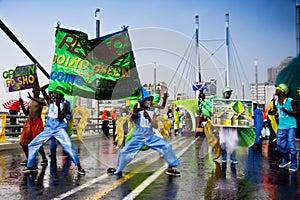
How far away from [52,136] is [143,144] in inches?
71.3

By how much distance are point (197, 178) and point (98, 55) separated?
17.8 ft

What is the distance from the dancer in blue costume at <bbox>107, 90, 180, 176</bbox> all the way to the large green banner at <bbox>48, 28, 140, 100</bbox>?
310cm

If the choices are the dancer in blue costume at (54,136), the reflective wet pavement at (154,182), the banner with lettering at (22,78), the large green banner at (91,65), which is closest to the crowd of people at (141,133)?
the dancer in blue costume at (54,136)

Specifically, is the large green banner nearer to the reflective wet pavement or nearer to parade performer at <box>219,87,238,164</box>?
the reflective wet pavement

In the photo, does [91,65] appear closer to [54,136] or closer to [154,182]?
[54,136]

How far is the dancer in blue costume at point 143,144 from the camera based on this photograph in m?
7.26

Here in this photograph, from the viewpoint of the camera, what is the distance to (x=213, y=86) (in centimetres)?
1241

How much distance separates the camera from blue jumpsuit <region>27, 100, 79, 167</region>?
24.8 feet

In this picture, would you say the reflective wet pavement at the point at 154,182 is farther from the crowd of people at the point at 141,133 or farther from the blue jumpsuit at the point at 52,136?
the blue jumpsuit at the point at 52,136

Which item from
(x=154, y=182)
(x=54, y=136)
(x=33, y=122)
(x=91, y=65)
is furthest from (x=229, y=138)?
(x=33, y=122)

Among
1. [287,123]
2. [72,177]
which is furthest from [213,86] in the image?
[72,177]

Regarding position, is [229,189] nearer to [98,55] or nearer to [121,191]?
[121,191]

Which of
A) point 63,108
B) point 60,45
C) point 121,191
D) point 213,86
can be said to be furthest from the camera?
point 213,86

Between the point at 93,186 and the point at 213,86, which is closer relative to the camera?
the point at 93,186
